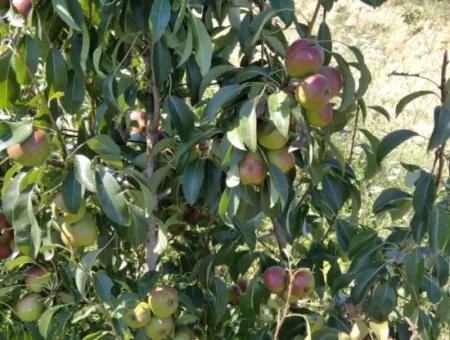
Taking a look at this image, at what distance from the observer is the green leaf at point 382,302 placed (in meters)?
1.39

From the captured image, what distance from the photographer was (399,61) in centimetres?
652

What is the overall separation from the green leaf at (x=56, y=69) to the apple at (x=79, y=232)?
24 cm

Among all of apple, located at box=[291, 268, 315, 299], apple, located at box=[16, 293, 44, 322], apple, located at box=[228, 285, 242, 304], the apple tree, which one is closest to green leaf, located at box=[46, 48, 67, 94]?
the apple tree

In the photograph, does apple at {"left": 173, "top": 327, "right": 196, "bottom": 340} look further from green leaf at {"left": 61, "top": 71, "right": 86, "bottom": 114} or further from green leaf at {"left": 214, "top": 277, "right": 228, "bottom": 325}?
green leaf at {"left": 61, "top": 71, "right": 86, "bottom": 114}

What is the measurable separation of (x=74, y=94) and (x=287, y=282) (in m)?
0.55

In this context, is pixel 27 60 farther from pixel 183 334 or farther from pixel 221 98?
pixel 183 334

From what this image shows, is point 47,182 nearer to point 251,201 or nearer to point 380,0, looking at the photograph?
point 251,201

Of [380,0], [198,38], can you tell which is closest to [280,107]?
[198,38]

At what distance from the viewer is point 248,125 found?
1126 mm

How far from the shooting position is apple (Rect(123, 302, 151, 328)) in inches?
54.1

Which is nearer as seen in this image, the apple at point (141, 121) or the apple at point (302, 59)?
the apple at point (302, 59)

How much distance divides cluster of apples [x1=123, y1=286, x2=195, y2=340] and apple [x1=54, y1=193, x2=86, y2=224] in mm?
213

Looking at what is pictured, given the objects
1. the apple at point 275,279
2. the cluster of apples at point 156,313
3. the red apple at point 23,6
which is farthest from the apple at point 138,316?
the red apple at point 23,6

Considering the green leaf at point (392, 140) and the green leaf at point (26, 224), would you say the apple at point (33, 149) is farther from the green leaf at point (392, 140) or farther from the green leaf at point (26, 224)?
the green leaf at point (392, 140)
